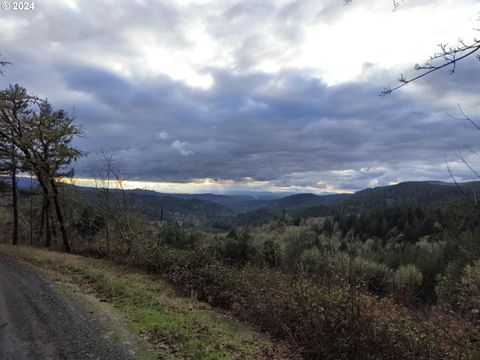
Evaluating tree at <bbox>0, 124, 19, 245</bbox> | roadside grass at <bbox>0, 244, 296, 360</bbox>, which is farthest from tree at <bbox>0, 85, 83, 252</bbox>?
roadside grass at <bbox>0, 244, 296, 360</bbox>

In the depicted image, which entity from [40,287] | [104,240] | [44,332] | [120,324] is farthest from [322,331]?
[104,240]

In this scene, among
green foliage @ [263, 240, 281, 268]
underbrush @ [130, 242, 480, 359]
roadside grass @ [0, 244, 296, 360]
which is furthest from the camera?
green foliage @ [263, 240, 281, 268]

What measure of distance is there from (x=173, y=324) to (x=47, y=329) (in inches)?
118

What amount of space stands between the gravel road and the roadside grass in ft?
2.79

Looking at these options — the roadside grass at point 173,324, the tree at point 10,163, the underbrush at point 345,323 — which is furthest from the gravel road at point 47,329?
the tree at point 10,163

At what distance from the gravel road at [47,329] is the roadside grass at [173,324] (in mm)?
850

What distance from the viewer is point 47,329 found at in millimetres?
8703

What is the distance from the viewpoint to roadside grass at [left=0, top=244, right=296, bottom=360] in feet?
27.9

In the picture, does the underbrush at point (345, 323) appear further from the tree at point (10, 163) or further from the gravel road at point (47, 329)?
the tree at point (10, 163)

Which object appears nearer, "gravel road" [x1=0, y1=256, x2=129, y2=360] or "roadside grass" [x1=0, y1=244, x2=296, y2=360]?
"gravel road" [x1=0, y1=256, x2=129, y2=360]

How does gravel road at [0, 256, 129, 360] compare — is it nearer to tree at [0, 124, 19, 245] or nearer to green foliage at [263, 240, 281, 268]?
green foliage at [263, 240, 281, 268]

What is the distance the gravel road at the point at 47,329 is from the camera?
294 inches

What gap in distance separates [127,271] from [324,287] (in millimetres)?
12166

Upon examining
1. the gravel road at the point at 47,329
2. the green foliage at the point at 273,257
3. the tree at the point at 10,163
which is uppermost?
the tree at the point at 10,163
